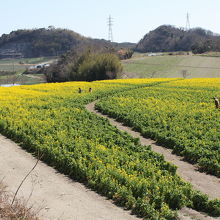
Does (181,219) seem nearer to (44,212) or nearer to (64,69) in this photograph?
(44,212)

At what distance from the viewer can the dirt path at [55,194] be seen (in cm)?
1054

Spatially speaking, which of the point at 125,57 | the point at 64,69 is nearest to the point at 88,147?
the point at 64,69

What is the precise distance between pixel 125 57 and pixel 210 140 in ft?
400

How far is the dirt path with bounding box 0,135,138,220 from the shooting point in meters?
10.5

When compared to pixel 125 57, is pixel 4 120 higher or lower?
lower

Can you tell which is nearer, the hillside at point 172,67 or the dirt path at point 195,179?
the dirt path at point 195,179

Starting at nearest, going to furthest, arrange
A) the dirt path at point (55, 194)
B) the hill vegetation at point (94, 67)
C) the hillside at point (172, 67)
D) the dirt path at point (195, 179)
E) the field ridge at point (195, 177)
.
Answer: the dirt path at point (55, 194)
the dirt path at point (195, 179)
the field ridge at point (195, 177)
the hill vegetation at point (94, 67)
the hillside at point (172, 67)

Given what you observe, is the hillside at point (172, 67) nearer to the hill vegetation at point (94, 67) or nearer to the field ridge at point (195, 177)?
the hill vegetation at point (94, 67)

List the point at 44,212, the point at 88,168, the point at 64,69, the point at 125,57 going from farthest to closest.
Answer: the point at 125,57 < the point at 64,69 < the point at 88,168 < the point at 44,212

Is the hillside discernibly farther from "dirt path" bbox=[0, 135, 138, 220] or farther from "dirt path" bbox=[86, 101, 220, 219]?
"dirt path" bbox=[0, 135, 138, 220]

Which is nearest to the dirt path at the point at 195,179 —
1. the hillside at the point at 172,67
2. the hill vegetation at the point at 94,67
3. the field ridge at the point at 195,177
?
the field ridge at the point at 195,177

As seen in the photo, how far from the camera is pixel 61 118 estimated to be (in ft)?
76.6

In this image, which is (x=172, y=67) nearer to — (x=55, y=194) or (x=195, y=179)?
(x=195, y=179)

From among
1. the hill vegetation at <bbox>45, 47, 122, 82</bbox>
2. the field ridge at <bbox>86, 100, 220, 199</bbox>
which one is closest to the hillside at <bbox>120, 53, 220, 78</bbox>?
the hill vegetation at <bbox>45, 47, 122, 82</bbox>
